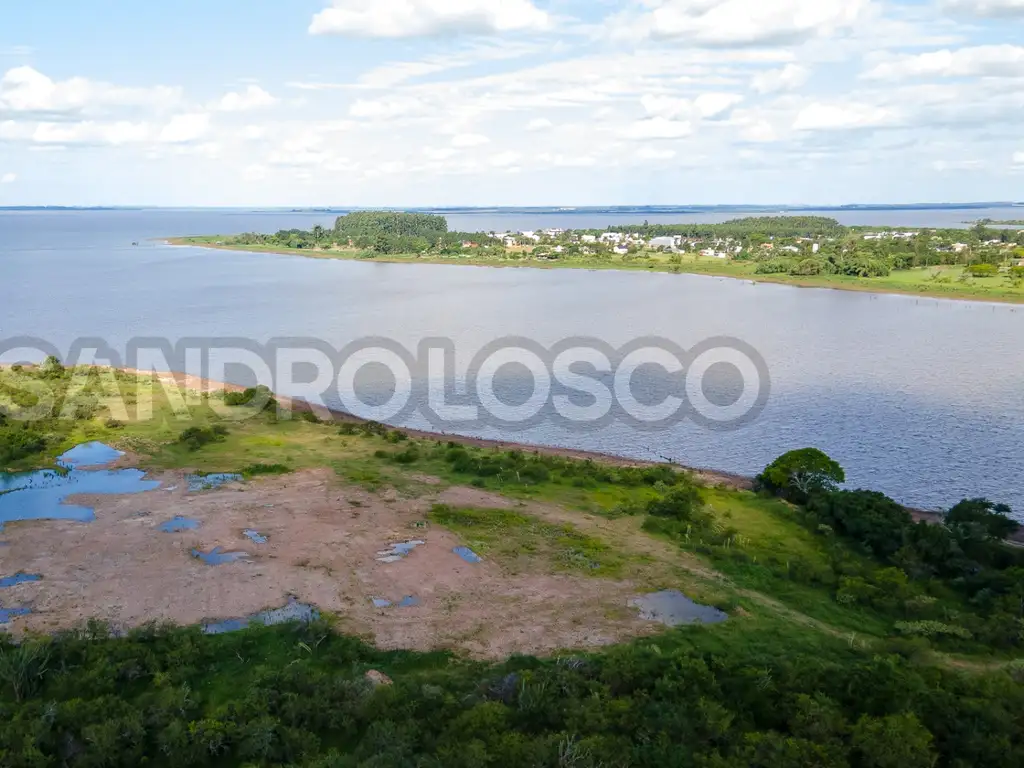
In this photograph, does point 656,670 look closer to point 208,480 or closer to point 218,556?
point 218,556

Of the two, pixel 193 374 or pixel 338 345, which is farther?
pixel 338 345

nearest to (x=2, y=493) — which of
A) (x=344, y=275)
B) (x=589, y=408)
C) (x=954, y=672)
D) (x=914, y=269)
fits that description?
(x=589, y=408)

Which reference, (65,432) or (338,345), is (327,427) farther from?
(338,345)

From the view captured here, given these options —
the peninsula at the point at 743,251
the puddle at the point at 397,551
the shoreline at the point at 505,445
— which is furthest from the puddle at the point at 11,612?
the peninsula at the point at 743,251

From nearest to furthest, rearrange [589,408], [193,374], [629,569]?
1. [629,569]
2. [589,408]
3. [193,374]

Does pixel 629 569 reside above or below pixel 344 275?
below

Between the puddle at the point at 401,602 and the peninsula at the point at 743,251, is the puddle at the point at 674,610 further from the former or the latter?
the peninsula at the point at 743,251
